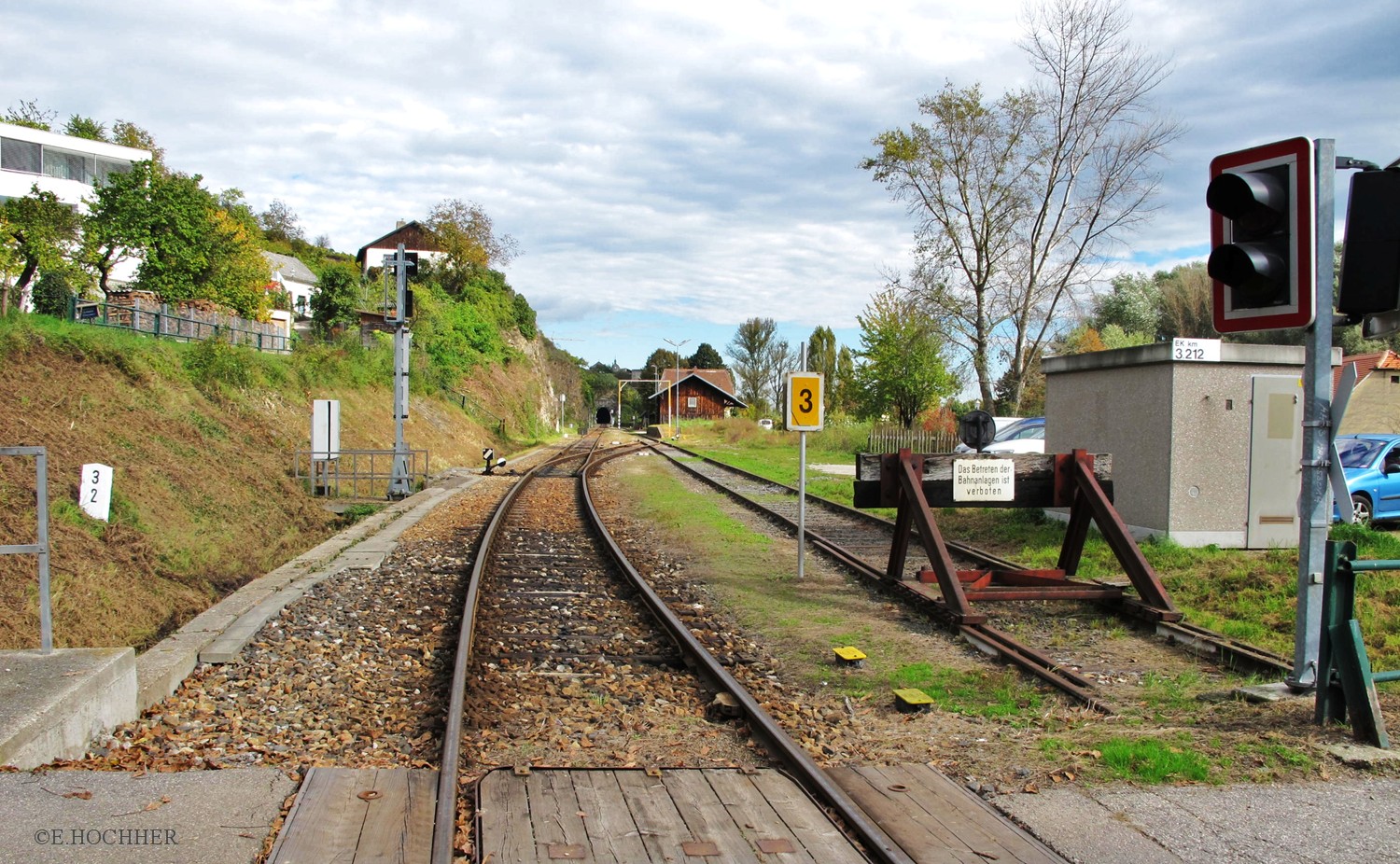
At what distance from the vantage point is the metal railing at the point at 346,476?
61.5 ft

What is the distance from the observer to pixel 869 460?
30.1ft

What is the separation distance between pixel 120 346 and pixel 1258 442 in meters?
17.9

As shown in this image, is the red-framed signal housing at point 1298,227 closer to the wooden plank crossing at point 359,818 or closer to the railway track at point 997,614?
the railway track at point 997,614

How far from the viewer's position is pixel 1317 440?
5.50 m

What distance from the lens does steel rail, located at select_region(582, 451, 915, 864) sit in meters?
3.83

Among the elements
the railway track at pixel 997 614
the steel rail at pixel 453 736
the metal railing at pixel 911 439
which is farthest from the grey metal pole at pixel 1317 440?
the metal railing at pixel 911 439

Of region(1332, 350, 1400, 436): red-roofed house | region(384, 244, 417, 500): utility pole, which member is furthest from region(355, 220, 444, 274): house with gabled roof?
region(1332, 350, 1400, 436): red-roofed house

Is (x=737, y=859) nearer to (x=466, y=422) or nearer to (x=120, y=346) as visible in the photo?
(x=120, y=346)

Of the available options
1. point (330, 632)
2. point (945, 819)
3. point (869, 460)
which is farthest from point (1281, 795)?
point (330, 632)

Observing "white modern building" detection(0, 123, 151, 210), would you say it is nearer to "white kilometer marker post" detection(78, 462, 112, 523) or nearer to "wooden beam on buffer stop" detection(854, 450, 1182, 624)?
"white kilometer marker post" detection(78, 462, 112, 523)

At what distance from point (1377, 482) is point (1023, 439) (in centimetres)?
653

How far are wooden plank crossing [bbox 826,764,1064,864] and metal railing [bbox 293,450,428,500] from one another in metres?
15.6

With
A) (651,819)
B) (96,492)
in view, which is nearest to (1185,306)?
(96,492)

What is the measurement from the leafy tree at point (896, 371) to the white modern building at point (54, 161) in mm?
33738
